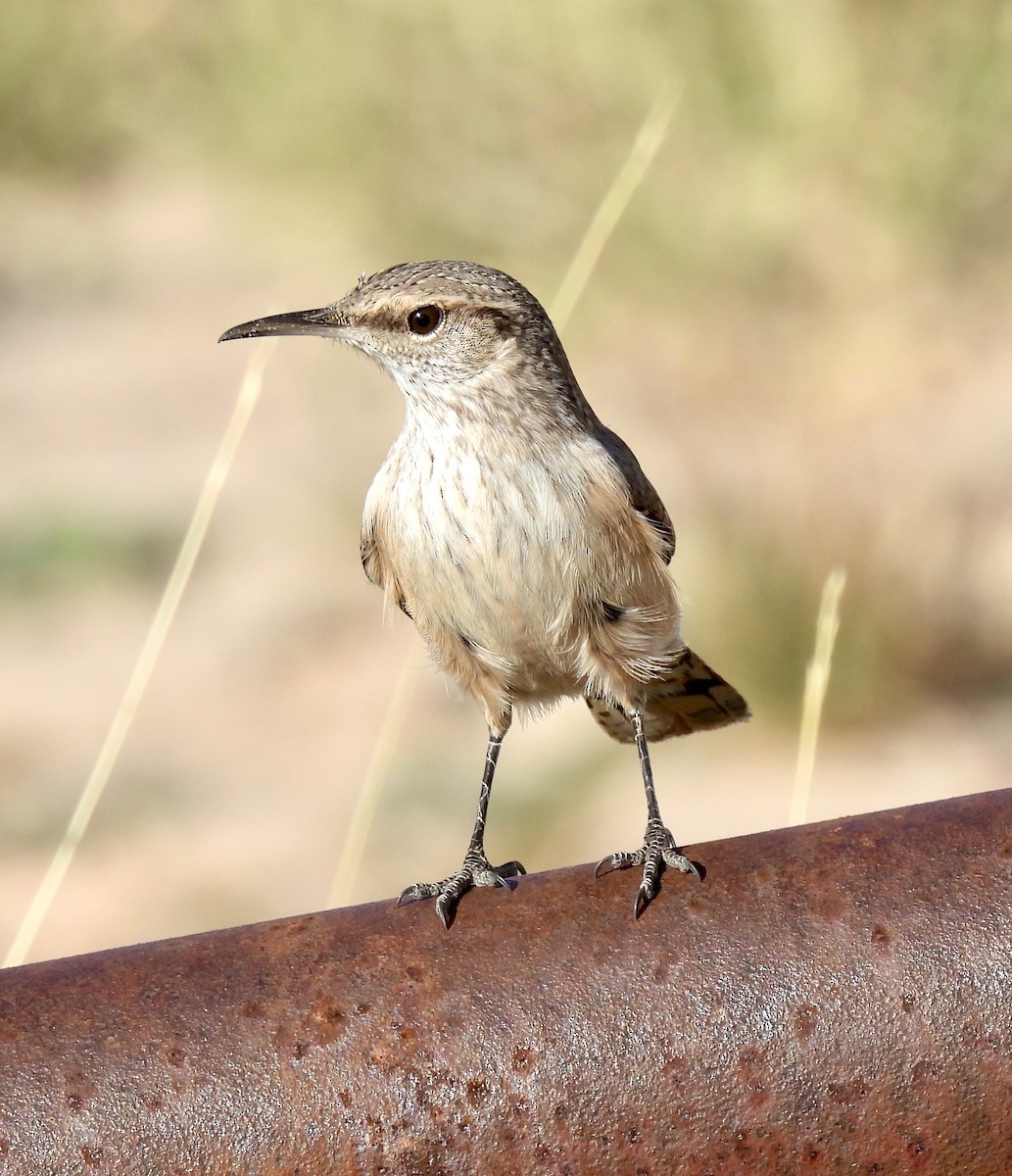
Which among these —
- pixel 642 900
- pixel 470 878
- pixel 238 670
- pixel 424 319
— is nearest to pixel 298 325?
pixel 424 319

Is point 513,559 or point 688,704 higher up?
point 688,704

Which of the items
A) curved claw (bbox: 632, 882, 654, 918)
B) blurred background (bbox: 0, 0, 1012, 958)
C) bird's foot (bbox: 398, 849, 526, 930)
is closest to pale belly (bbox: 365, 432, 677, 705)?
bird's foot (bbox: 398, 849, 526, 930)

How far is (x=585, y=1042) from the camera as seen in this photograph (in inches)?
63.7

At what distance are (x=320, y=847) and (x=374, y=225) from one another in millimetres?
2827

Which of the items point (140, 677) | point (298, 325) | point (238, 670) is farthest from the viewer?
point (238, 670)

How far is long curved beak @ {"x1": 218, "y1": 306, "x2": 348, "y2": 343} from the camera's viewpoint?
10.6ft

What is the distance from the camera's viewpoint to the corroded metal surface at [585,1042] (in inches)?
61.8

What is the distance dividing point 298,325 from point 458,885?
4.52ft

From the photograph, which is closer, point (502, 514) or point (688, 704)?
point (502, 514)

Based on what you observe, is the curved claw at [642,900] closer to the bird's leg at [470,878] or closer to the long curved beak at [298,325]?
the bird's leg at [470,878]

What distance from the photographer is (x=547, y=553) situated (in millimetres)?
3000

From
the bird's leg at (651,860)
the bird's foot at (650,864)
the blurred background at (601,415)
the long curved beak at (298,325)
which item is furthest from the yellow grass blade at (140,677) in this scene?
the blurred background at (601,415)

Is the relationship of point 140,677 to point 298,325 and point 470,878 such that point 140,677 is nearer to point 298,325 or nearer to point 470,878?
point 298,325

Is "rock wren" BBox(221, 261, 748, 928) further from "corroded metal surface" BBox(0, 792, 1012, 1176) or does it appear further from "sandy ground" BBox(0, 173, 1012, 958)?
"corroded metal surface" BBox(0, 792, 1012, 1176)
